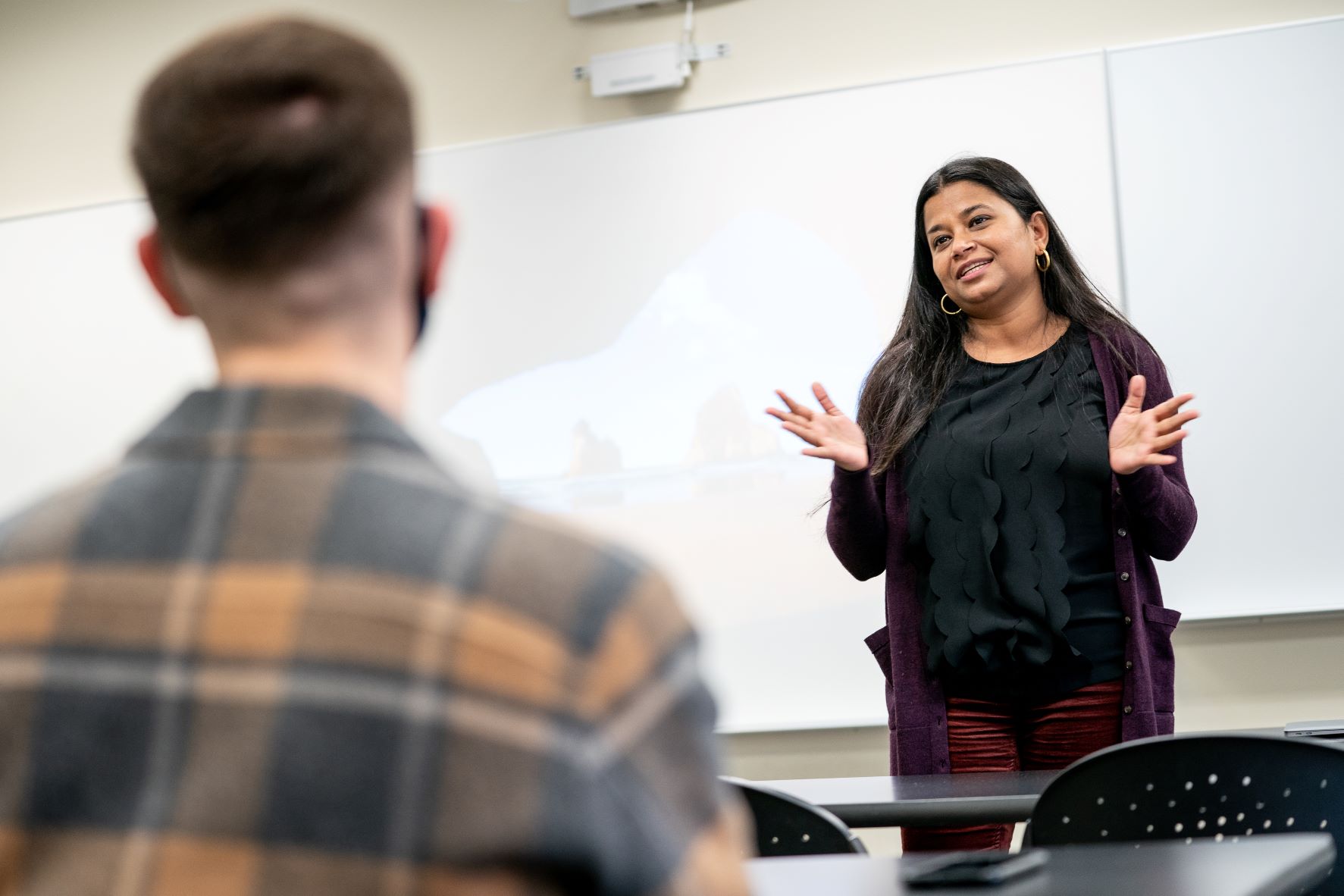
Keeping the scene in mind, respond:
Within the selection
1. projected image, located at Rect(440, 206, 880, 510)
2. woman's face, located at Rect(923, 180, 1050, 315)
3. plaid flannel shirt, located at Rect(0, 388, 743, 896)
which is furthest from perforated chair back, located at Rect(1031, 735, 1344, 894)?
projected image, located at Rect(440, 206, 880, 510)

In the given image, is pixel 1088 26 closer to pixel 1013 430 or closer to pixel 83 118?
pixel 1013 430

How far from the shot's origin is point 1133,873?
3.35ft

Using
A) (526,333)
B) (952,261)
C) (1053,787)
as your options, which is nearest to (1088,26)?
(952,261)

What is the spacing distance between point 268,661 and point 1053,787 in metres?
1.06

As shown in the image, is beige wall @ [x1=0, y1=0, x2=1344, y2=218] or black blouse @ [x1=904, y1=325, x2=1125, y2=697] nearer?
black blouse @ [x1=904, y1=325, x2=1125, y2=697]

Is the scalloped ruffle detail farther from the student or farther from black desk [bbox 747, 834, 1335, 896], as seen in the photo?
the student

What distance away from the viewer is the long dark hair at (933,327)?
2.44 m

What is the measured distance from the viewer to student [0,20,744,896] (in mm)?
605

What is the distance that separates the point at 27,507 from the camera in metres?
0.70

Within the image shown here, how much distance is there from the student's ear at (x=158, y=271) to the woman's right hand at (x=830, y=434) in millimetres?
1521

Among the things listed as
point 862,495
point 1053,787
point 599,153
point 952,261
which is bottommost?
point 1053,787

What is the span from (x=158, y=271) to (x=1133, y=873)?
2.61ft

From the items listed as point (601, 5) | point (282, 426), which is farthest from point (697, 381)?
point (282, 426)

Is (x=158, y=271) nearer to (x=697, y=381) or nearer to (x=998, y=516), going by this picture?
(x=998, y=516)
